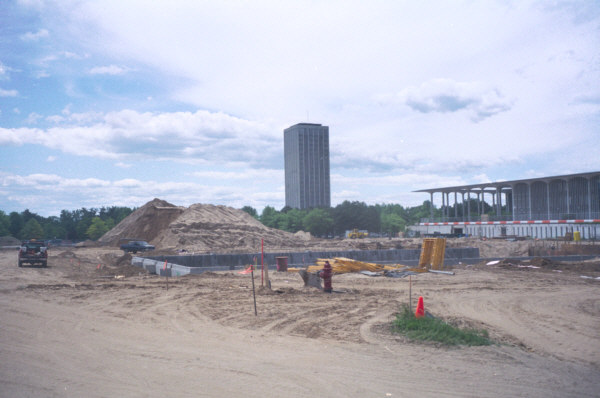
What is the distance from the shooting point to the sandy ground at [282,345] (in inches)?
269

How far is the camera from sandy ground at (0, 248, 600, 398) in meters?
6.83

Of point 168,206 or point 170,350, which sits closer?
point 170,350

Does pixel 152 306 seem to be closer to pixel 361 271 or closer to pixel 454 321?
pixel 454 321

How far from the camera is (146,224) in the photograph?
6247cm

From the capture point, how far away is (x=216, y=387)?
6.68 metres

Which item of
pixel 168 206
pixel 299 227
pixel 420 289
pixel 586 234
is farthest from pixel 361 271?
pixel 299 227

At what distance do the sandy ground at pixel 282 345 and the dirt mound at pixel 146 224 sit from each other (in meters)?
43.8

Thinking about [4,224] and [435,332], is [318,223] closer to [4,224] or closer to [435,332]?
[4,224]

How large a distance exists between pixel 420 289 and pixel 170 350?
40.8ft

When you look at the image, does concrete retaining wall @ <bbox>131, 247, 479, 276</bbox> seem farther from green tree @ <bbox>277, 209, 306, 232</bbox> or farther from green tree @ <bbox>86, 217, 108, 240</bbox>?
green tree @ <bbox>277, 209, 306, 232</bbox>

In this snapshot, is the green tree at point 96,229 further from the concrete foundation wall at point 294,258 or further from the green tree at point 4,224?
the concrete foundation wall at point 294,258

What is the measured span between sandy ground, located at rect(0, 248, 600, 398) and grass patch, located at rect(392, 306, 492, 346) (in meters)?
0.36

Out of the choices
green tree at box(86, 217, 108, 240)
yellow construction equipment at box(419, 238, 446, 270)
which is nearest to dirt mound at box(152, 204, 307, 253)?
yellow construction equipment at box(419, 238, 446, 270)

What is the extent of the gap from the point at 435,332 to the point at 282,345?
3.31 m
